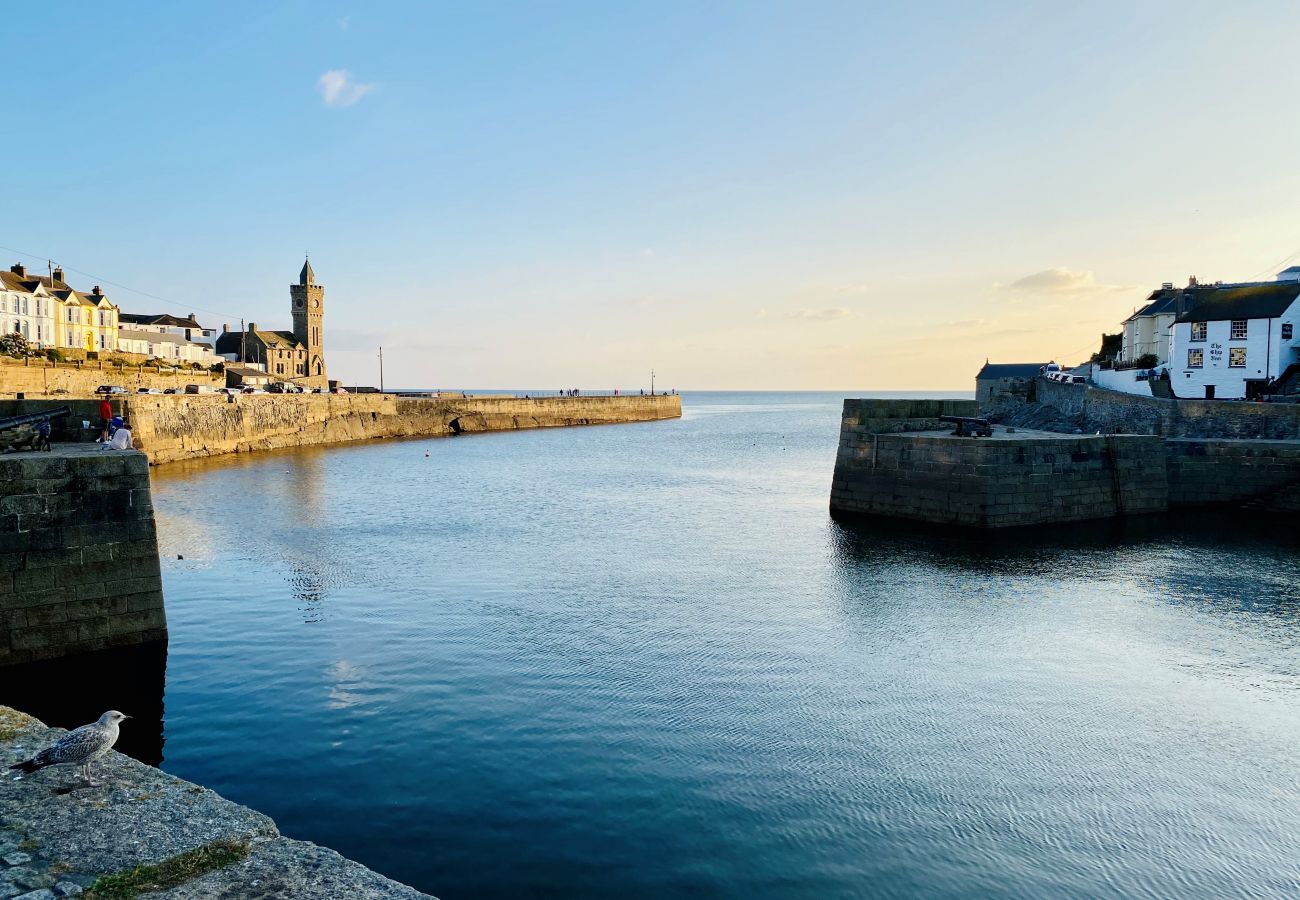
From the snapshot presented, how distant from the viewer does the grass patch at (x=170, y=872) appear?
575cm

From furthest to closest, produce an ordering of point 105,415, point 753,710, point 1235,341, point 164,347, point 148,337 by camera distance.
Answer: point 164,347 → point 148,337 → point 1235,341 → point 105,415 → point 753,710

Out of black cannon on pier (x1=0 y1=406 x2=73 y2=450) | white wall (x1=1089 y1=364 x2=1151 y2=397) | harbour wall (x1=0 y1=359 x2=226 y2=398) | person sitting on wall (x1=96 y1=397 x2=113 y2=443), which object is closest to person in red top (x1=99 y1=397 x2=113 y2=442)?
person sitting on wall (x1=96 y1=397 x2=113 y2=443)

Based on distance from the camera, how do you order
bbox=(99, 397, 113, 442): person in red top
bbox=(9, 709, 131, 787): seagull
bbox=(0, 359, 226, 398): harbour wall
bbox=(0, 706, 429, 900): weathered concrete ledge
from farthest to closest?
1. bbox=(0, 359, 226, 398): harbour wall
2. bbox=(99, 397, 113, 442): person in red top
3. bbox=(9, 709, 131, 787): seagull
4. bbox=(0, 706, 429, 900): weathered concrete ledge

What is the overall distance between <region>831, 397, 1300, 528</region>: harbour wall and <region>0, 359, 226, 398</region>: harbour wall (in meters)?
47.9

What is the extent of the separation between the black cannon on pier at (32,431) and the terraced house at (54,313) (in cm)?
6578

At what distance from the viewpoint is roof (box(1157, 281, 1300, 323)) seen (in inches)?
1854

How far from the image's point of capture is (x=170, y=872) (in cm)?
606

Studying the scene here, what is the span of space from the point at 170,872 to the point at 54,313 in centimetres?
9137

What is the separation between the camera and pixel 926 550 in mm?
27656

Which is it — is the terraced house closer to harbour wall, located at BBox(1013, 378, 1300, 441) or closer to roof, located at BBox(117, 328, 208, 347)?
roof, located at BBox(117, 328, 208, 347)

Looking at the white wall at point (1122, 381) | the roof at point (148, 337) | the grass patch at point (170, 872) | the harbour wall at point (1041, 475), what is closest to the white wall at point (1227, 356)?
the white wall at point (1122, 381)

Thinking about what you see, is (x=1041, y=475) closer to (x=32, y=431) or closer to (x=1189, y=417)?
(x=1189, y=417)

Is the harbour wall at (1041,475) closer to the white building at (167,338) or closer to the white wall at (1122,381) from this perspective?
the white wall at (1122,381)

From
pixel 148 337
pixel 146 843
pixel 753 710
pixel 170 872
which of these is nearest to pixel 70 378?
pixel 148 337
